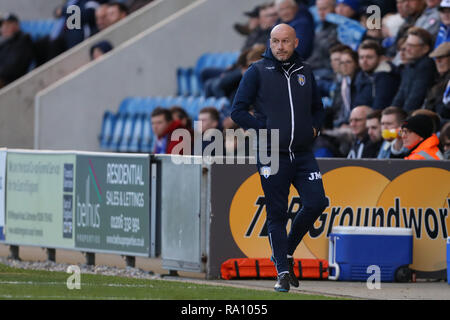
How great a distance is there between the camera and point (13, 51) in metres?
23.7

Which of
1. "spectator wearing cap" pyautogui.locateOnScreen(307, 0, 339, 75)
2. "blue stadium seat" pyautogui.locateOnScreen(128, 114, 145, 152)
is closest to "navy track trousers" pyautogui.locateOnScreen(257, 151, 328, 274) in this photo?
"spectator wearing cap" pyautogui.locateOnScreen(307, 0, 339, 75)

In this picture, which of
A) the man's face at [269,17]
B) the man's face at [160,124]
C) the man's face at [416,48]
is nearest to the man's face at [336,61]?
the man's face at [416,48]

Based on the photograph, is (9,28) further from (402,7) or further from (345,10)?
(402,7)

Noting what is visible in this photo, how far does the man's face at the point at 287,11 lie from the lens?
17.5 metres

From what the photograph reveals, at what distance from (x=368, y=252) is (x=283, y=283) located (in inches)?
83.4

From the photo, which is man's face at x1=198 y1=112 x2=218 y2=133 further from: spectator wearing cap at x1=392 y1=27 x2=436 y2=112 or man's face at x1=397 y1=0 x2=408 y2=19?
man's face at x1=397 y1=0 x2=408 y2=19

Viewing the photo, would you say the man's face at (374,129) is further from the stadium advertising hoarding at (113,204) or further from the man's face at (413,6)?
the stadium advertising hoarding at (113,204)

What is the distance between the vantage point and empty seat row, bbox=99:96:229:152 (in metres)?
20.3

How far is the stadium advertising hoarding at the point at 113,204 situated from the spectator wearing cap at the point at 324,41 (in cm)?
502
